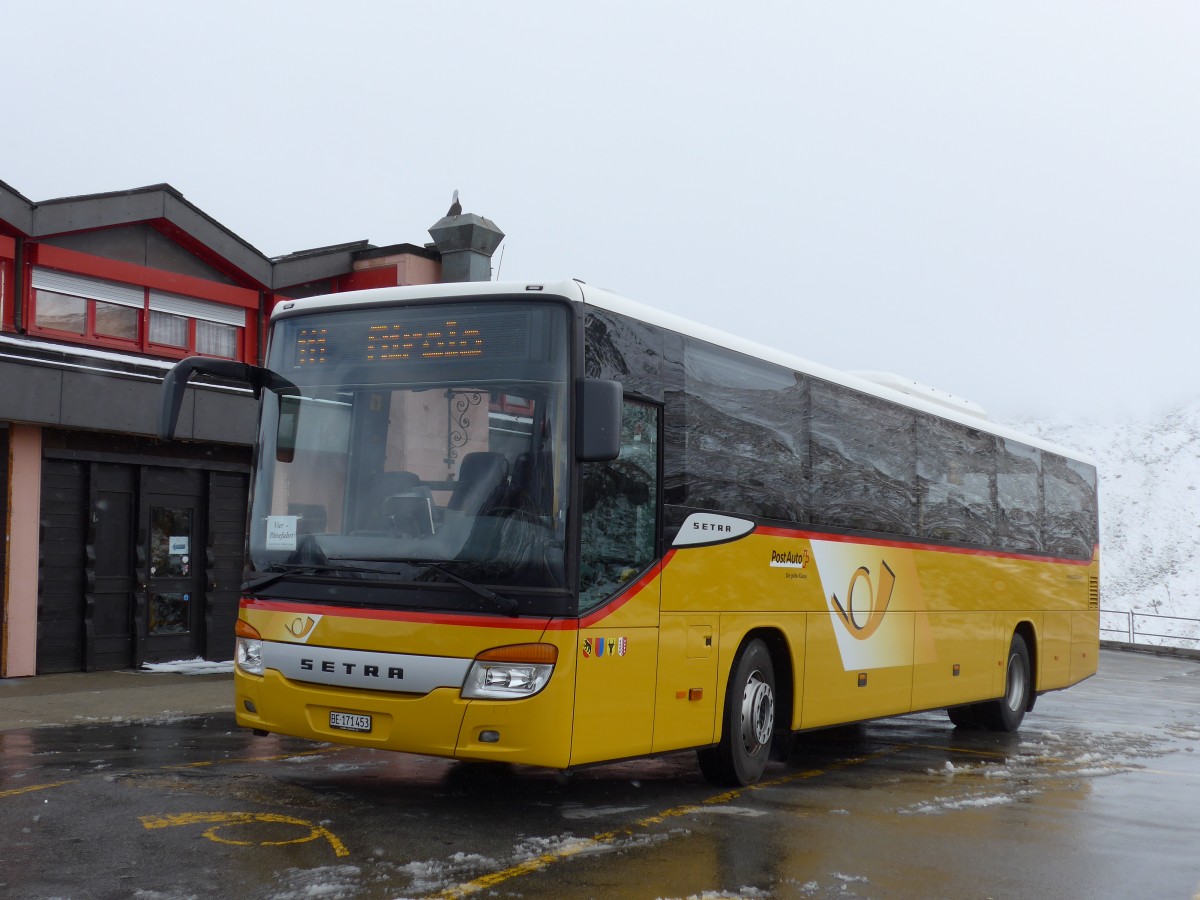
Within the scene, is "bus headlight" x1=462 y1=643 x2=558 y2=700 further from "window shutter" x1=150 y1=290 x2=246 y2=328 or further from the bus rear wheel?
"window shutter" x1=150 y1=290 x2=246 y2=328

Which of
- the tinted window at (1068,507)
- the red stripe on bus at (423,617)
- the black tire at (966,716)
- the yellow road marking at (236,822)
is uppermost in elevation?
the tinted window at (1068,507)

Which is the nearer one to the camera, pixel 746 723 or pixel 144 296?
pixel 746 723

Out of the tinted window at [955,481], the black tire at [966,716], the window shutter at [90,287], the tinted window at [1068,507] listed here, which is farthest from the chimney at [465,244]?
the black tire at [966,716]

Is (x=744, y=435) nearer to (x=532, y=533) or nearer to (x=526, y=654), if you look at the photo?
(x=532, y=533)

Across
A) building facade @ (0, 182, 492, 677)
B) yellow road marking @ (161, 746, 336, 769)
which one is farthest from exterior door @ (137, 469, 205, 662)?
yellow road marking @ (161, 746, 336, 769)

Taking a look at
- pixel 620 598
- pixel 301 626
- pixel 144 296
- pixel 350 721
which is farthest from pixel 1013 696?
pixel 144 296

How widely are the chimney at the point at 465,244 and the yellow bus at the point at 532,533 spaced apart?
11960mm

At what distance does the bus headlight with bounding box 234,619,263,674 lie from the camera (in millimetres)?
8141

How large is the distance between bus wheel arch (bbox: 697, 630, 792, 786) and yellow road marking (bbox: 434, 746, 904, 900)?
6.3 inches

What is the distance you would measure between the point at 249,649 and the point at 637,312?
314 cm

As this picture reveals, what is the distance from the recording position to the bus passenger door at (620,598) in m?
7.60

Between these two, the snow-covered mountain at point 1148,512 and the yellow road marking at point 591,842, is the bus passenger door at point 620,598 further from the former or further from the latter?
the snow-covered mountain at point 1148,512

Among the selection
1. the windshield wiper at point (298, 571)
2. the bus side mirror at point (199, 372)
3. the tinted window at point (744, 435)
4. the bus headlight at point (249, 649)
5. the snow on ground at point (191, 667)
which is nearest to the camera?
the windshield wiper at point (298, 571)

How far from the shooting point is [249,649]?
8.23 meters
